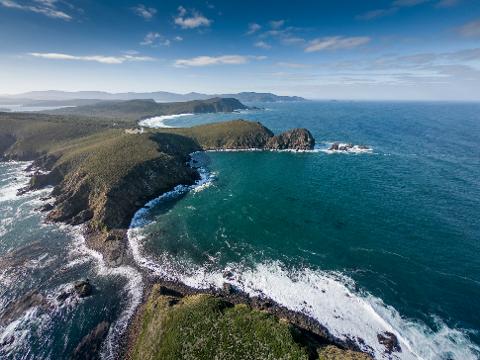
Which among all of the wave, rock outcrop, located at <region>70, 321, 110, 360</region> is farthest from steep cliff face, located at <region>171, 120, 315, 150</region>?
rock outcrop, located at <region>70, 321, 110, 360</region>

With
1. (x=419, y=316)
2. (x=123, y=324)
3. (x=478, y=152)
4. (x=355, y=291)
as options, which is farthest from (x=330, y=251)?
(x=478, y=152)

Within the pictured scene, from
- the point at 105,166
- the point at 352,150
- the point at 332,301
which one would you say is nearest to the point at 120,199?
the point at 105,166

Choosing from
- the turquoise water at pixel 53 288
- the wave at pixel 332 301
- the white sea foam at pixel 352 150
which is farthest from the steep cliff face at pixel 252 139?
the wave at pixel 332 301

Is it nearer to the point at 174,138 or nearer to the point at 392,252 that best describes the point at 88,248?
the point at 392,252

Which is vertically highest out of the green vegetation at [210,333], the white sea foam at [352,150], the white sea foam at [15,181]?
the green vegetation at [210,333]

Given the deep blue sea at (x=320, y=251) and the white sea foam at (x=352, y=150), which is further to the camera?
the white sea foam at (x=352, y=150)

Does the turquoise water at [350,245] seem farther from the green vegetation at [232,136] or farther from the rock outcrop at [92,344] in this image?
the green vegetation at [232,136]

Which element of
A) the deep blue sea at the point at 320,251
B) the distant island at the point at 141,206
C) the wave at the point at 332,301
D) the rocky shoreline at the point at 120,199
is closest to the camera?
the distant island at the point at 141,206

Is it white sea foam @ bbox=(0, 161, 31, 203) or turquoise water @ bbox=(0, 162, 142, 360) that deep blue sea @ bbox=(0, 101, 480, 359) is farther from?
white sea foam @ bbox=(0, 161, 31, 203)
